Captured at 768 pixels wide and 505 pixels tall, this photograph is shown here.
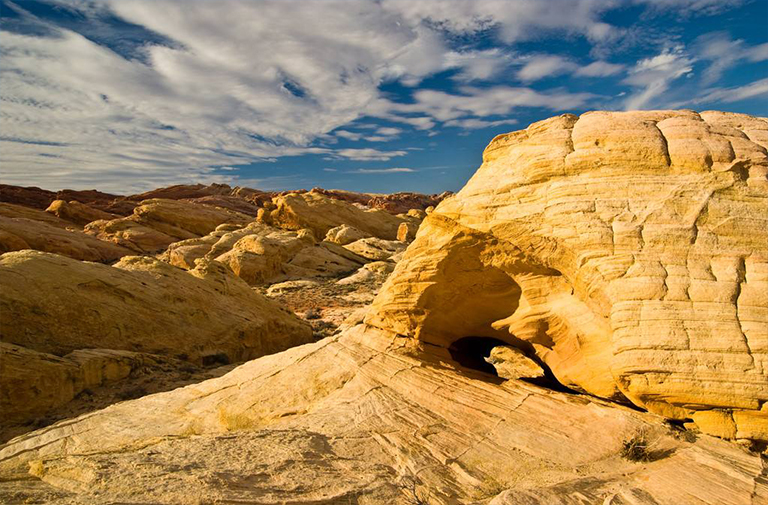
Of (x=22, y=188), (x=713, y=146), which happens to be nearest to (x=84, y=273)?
(x=713, y=146)

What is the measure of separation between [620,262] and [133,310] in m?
11.0

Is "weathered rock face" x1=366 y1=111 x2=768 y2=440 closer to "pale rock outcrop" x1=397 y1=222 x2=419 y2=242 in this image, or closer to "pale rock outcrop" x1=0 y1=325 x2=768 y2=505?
"pale rock outcrop" x1=0 y1=325 x2=768 y2=505

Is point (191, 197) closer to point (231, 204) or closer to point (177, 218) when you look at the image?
point (231, 204)

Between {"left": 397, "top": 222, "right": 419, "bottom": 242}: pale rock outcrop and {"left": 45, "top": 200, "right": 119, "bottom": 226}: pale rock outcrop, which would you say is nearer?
{"left": 397, "top": 222, "right": 419, "bottom": 242}: pale rock outcrop

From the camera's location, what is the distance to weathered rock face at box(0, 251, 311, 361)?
9797 mm

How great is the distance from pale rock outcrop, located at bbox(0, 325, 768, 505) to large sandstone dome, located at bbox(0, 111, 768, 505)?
26mm

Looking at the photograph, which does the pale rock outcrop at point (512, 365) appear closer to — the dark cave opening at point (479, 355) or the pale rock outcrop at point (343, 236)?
the dark cave opening at point (479, 355)

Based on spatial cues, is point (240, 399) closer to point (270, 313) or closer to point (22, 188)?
point (270, 313)

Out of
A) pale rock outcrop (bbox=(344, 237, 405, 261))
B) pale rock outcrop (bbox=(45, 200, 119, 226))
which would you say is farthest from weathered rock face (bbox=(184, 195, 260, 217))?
pale rock outcrop (bbox=(344, 237, 405, 261))

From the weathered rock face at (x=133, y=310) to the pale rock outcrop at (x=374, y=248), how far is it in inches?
831

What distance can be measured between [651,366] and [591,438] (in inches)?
47.5

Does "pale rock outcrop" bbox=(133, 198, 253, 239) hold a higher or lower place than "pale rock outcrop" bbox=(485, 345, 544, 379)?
higher

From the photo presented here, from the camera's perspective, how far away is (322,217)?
48.7m

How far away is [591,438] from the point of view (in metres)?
5.75
